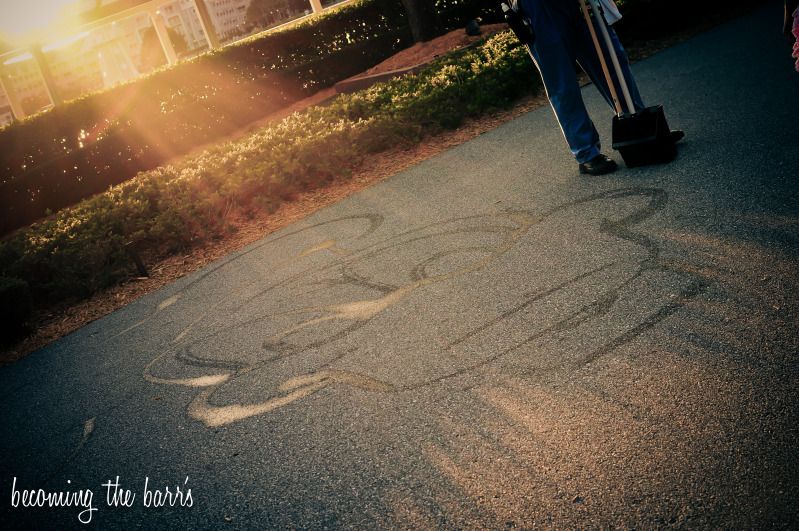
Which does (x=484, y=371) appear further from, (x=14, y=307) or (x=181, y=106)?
(x=181, y=106)

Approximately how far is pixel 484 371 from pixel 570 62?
300cm

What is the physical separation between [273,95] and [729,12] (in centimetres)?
1080

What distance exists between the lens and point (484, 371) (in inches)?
106

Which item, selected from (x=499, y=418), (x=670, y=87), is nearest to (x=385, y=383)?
(x=499, y=418)

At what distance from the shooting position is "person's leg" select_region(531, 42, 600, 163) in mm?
4496

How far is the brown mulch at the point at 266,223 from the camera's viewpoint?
222 inches

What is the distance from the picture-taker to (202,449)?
9.37ft

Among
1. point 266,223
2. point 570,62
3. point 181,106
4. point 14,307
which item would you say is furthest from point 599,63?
point 181,106

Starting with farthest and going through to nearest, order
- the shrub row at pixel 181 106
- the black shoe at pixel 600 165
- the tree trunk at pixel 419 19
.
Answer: the tree trunk at pixel 419 19, the shrub row at pixel 181 106, the black shoe at pixel 600 165

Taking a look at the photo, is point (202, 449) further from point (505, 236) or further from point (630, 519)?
point (505, 236)

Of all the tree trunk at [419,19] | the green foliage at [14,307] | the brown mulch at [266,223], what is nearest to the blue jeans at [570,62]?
the brown mulch at [266,223]

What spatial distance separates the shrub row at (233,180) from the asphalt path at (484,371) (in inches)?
59.3

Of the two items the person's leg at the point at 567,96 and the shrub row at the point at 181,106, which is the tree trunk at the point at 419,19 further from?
the person's leg at the point at 567,96

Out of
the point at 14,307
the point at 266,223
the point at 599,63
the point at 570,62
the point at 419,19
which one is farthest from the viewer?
the point at 419,19
